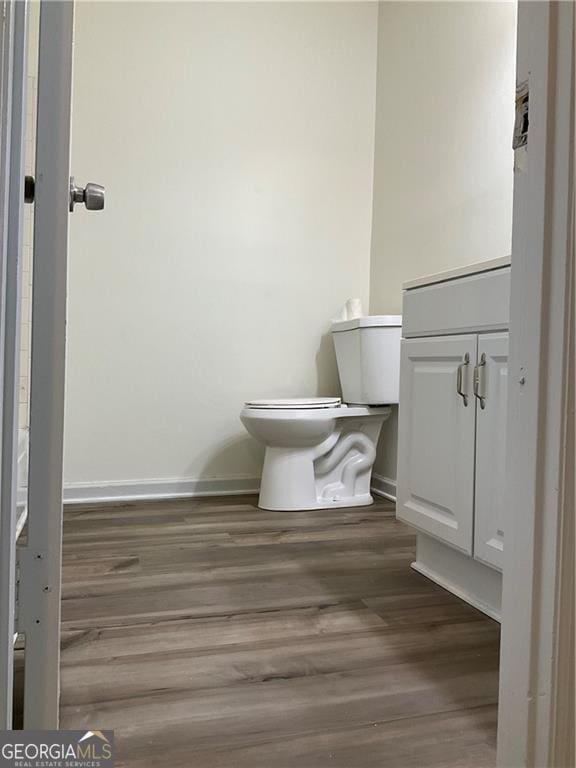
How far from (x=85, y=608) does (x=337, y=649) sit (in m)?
0.63

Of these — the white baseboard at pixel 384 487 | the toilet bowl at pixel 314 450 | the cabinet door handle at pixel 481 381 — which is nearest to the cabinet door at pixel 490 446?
the cabinet door handle at pixel 481 381

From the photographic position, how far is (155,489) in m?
2.82

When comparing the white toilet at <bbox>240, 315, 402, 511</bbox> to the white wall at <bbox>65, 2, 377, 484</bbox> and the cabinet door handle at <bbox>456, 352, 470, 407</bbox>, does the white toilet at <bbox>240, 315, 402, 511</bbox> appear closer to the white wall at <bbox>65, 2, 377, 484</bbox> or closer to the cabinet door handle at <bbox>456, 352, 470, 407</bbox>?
the white wall at <bbox>65, 2, 377, 484</bbox>

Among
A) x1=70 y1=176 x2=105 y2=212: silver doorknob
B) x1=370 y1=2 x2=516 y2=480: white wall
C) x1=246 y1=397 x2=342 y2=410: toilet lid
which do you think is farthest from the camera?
x1=246 y1=397 x2=342 y2=410: toilet lid

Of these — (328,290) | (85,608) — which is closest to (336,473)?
(328,290)

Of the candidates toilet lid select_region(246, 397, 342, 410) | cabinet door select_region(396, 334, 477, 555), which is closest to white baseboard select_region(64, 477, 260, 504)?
toilet lid select_region(246, 397, 342, 410)

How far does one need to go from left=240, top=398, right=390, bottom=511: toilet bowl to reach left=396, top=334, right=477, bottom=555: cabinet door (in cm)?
75

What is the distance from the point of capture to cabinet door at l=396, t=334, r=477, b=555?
59.2 inches

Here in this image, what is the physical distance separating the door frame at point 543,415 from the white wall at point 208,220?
7.53 ft

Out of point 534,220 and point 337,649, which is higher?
point 534,220

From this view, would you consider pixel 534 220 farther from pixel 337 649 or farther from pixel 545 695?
pixel 337 649

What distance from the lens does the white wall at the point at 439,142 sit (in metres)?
2.17

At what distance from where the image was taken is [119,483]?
2773mm

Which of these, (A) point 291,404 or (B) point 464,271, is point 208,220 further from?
(B) point 464,271
